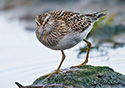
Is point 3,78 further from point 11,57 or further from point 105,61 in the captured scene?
point 105,61

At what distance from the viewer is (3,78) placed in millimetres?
9383

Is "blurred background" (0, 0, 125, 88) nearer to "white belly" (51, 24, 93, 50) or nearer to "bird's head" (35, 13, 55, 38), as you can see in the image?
"white belly" (51, 24, 93, 50)

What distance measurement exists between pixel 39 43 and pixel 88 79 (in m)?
5.27

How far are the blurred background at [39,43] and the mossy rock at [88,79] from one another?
1.47m

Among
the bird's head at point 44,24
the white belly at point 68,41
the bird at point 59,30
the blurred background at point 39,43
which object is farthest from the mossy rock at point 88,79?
the blurred background at point 39,43

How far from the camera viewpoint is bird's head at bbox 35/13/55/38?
7139mm

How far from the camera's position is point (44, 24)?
23.6 feet

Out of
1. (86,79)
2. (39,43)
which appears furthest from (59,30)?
(39,43)

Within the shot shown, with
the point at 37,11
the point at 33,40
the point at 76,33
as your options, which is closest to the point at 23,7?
the point at 37,11

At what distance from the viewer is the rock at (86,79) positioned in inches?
281

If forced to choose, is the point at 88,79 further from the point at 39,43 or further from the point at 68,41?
the point at 39,43

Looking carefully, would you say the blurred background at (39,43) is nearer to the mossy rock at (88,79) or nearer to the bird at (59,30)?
the mossy rock at (88,79)

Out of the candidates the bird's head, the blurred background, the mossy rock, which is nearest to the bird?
the bird's head

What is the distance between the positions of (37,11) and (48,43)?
927cm
